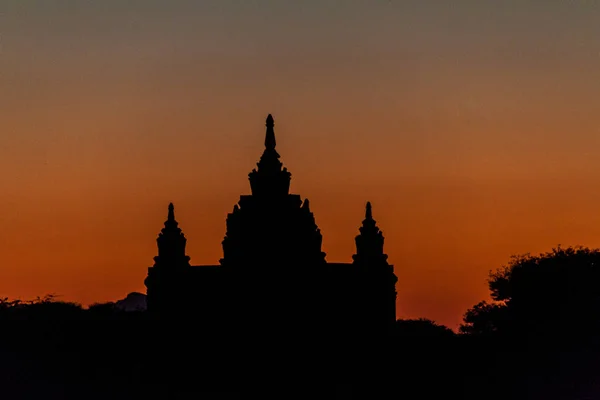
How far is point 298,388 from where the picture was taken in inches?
4237

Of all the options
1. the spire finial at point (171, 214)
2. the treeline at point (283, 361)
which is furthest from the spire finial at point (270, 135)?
the treeline at point (283, 361)

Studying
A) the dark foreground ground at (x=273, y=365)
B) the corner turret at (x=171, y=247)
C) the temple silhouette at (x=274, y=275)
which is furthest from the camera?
the corner turret at (x=171, y=247)

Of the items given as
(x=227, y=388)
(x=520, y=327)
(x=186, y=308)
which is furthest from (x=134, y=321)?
(x=520, y=327)

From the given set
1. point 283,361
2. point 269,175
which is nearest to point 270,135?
point 269,175

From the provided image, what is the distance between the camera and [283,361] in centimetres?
11044

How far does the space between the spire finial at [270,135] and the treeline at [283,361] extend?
11.2 meters

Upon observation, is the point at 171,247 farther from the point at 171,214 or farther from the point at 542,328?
the point at 542,328

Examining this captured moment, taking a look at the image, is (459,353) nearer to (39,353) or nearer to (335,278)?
(335,278)

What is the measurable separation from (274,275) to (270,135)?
341 inches

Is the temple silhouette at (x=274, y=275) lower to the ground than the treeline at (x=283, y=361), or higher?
higher

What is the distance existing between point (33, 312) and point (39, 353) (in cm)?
1579

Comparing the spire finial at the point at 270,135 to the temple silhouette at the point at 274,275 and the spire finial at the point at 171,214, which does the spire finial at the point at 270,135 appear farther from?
the spire finial at the point at 171,214

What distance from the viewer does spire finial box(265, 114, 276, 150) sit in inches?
4636

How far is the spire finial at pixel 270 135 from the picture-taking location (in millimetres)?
117750
